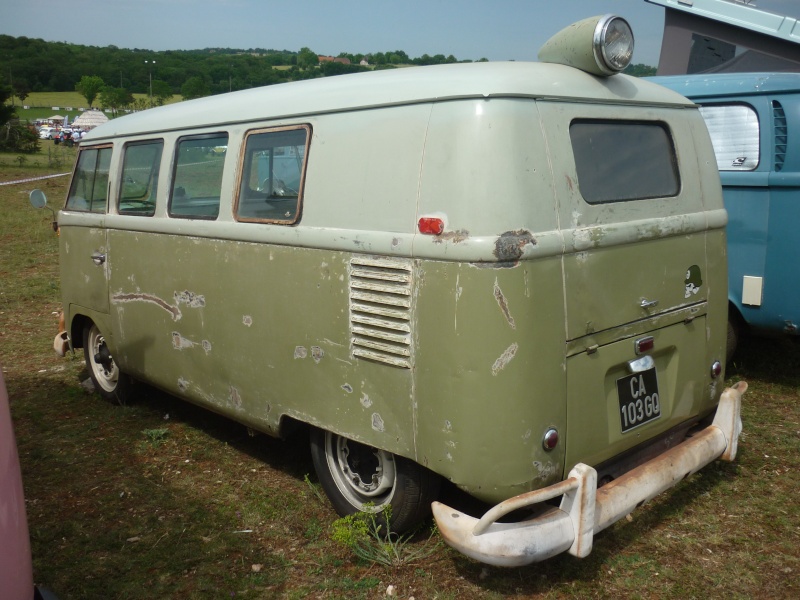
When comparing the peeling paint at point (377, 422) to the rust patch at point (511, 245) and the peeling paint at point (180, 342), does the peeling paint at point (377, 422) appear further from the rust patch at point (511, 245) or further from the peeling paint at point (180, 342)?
the peeling paint at point (180, 342)

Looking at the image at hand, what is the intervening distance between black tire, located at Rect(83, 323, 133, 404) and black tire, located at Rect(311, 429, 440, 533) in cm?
251

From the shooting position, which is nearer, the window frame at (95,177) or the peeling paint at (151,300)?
the peeling paint at (151,300)

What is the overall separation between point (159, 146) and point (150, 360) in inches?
55.9

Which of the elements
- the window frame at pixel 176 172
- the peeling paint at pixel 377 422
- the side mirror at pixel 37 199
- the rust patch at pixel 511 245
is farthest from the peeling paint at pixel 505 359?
the side mirror at pixel 37 199

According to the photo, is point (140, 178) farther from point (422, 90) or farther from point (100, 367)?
point (422, 90)

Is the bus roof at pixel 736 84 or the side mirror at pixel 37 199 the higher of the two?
the bus roof at pixel 736 84

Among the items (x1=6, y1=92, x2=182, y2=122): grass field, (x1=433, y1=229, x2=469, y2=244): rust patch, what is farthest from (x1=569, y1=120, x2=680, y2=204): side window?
(x1=6, y1=92, x2=182, y2=122): grass field

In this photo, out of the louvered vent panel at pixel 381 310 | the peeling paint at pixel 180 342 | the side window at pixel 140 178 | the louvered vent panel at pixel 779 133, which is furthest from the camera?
the louvered vent panel at pixel 779 133

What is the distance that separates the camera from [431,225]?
2.97 meters

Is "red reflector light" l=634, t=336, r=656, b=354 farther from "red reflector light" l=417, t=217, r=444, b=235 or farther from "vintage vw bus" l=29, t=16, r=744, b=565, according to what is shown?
"red reflector light" l=417, t=217, r=444, b=235

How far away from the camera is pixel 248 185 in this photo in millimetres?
3967

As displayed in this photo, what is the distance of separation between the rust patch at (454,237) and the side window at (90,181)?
131 inches

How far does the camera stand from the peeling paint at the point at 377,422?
3279 millimetres

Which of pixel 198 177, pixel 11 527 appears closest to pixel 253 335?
pixel 198 177
